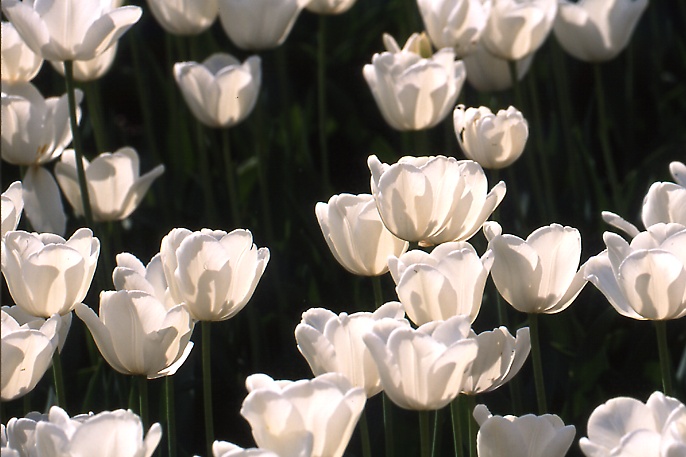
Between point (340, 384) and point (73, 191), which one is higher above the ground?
point (73, 191)

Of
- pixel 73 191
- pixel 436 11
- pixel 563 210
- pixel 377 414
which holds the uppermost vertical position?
pixel 436 11

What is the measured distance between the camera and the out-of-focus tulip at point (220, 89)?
1.90 m


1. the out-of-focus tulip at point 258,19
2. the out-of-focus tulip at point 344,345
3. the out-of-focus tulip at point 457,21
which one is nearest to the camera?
the out-of-focus tulip at point 344,345

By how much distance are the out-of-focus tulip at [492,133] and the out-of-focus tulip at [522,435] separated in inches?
21.3

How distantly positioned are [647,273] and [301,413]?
1.37 feet

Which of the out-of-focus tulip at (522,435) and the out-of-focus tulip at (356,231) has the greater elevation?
the out-of-focus tulip at (356,231)

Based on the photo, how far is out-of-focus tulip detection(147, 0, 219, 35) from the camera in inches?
78.8

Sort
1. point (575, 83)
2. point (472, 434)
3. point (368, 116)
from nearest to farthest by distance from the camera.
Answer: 1. point (472, 434)
2. point (368, 116)
3. point (575, 83)

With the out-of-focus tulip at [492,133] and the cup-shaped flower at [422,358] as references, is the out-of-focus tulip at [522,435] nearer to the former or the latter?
the cup-shaped flower at [422,358]

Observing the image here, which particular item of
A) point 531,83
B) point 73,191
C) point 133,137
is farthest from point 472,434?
point 133,137

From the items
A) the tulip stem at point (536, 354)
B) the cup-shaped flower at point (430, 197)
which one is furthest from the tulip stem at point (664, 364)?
the cup-shaped flower at point (430, 197)

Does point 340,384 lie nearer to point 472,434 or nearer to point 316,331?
point 316,331

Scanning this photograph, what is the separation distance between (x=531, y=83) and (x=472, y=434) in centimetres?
123

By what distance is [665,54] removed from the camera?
2984mm
